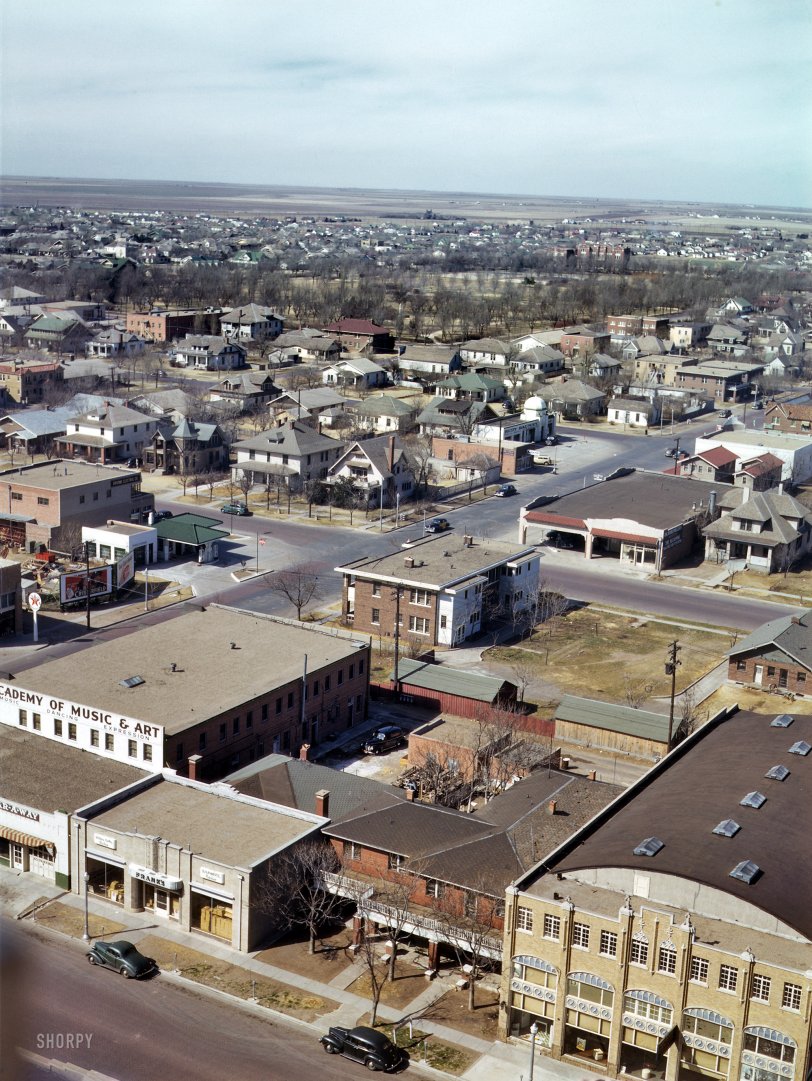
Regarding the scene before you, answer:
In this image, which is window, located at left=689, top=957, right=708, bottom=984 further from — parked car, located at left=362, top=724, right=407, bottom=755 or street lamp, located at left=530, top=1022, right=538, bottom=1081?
parked car, located at left=362, top=724, right=407, bottom=755

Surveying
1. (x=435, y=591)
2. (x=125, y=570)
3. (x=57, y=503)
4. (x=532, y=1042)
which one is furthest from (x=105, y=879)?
(x=57, y=503)

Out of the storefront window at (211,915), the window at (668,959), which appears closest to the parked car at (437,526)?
the storefront window at (211,915)

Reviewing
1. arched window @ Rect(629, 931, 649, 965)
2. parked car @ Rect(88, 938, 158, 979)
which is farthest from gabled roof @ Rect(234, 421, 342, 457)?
arched window @ Rect(629, 931, 649, 965)

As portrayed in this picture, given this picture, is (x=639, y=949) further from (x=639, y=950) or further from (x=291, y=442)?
(x=291, y=442)

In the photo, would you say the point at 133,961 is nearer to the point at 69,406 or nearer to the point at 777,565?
the point at 777,565

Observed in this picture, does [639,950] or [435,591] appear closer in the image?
[639,950]

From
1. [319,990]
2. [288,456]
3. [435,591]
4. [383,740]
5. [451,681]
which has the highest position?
[288,456]

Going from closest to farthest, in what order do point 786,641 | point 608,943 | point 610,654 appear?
1. point 608,943
2. point 786,641
3. point 610,654

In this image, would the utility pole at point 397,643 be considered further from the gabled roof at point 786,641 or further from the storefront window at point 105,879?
the storefront window at point 105,879
